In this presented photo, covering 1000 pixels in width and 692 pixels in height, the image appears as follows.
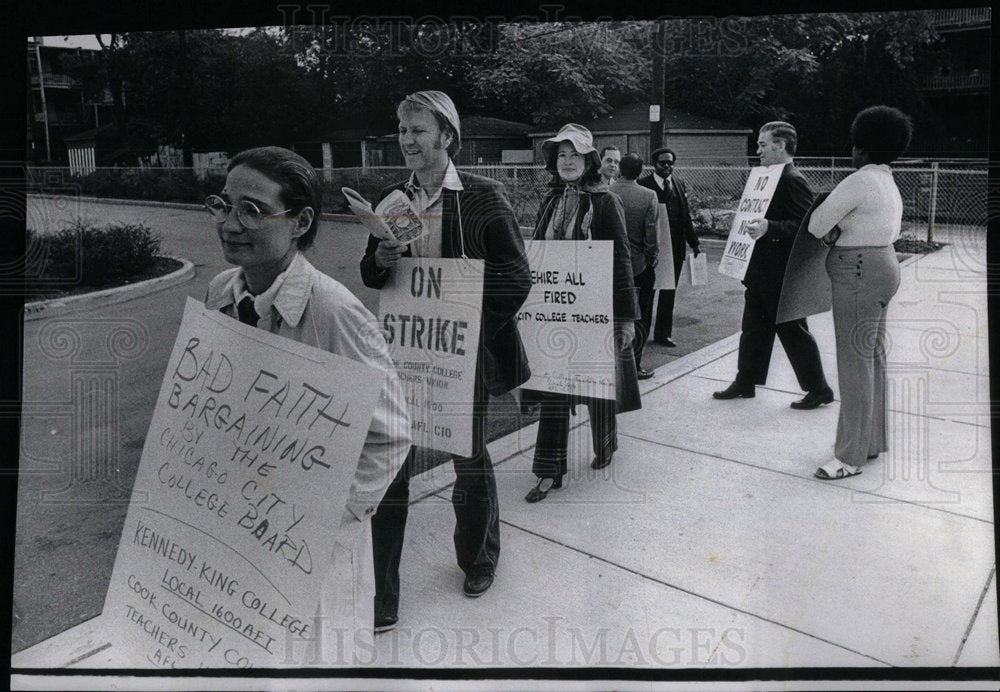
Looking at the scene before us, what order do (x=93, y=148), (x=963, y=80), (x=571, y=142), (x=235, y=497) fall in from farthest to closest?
(x=571, y=142) < (x=93, y=148) < (x=963, y=80) < (x=235, y=497)

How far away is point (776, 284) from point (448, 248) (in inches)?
70.2

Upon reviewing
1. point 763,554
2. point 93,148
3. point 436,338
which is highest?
point 93,148

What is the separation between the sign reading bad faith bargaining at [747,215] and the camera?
3.69 m

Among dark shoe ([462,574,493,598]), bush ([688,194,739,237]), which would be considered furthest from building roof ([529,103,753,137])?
dark shoe ([462,574,493,598])

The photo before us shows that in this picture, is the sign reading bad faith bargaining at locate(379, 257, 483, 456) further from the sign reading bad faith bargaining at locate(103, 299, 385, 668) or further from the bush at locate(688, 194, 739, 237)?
the bush at locate(688, 194, 739, 237)

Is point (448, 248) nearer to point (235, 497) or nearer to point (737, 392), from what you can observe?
point (235, 497)

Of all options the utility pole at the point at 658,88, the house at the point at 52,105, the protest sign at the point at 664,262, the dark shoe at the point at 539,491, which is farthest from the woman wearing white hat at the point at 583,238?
the house at the point at 52,105

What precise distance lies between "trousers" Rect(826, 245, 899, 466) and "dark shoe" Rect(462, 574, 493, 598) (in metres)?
1.81

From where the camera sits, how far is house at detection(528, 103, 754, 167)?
3.41m

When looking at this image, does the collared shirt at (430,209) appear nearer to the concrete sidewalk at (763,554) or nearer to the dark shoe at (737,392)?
the concrete sidewalk at (763,554)

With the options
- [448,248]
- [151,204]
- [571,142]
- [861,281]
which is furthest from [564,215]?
[151,204]

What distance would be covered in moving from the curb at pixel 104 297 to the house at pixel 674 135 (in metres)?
1.54

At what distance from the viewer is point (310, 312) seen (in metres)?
2.65

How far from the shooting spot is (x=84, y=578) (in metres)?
3.34
